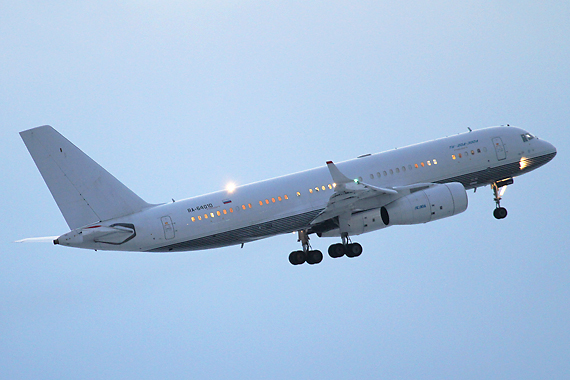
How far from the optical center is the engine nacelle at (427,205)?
1912 inches

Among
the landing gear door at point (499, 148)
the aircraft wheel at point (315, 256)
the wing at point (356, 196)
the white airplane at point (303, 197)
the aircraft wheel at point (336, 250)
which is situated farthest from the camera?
the landing gear door at point (499, 148)

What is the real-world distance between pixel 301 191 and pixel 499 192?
13444 millimetres

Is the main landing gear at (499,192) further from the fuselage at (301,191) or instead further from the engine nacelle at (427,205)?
the engine nacelle at (427,205)

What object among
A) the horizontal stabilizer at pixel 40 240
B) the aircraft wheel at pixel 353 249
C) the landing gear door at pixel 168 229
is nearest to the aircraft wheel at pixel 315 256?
the aircraft wheel at pixel 353 249

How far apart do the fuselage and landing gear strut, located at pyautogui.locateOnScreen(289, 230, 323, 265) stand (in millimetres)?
1317

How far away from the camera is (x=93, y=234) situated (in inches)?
1753

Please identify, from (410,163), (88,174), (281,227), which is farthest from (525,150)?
(88,174)

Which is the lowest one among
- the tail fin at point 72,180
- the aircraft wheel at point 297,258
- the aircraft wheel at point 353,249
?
the aircraft wheel at point 353,249

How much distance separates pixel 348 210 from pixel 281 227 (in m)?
4.00

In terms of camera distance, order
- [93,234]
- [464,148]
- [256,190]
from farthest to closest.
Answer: [464,148] < [256,190] < [93,234]

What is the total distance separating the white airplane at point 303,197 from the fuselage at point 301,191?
0.18 feet

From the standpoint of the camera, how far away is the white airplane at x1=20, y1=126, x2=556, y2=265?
45031mm

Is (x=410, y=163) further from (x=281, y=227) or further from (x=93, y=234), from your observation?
(x=93, y=234)

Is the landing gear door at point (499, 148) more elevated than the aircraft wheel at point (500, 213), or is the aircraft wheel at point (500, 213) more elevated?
the landing gear door at point (499, 148)
